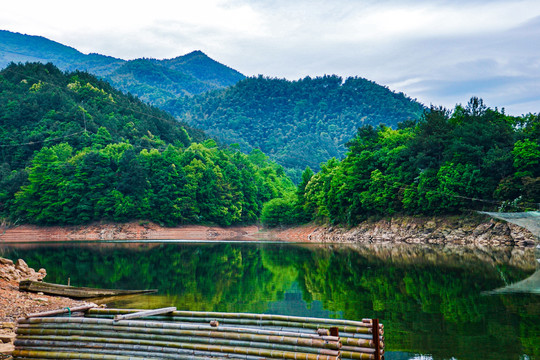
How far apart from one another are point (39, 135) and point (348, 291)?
88.8m

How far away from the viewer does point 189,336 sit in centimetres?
941

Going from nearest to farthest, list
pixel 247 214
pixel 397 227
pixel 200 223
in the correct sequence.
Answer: pixel 397 227 < pixel 200 223 < pixel 247 214

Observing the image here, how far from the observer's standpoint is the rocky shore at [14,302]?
530 inches

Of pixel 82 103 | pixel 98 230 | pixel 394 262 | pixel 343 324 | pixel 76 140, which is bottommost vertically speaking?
pixel 98 230

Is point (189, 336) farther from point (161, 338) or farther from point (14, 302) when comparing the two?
point (14, 302)

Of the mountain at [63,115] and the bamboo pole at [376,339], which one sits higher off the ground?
the mountain at [63,115]

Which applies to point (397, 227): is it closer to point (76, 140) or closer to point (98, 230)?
point (98, 230)

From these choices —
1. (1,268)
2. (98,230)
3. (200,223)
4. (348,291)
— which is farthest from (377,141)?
(1,268)

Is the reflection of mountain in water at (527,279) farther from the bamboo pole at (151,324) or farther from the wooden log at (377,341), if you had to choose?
the bamboo pole at (151,324)

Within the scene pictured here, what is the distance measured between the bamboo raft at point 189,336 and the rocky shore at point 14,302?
183 centimetres

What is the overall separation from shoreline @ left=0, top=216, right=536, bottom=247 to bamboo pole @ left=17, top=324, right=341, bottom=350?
41.1m

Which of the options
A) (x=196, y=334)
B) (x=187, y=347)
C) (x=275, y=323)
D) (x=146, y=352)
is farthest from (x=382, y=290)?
(x=146, y=352)

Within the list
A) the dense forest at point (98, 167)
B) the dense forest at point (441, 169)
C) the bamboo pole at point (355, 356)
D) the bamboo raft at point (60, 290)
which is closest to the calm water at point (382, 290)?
the bamboo raft at point (60, 290)

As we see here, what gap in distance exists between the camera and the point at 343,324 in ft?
30.4
